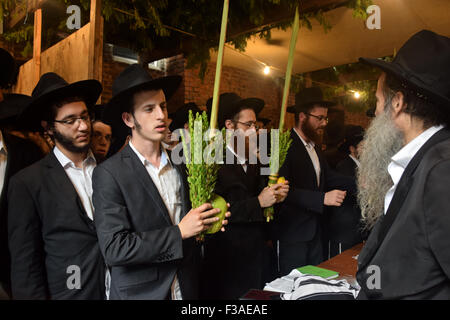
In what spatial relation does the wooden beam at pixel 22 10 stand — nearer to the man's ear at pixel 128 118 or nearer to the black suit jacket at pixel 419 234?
the man's ear at pixel 128 118

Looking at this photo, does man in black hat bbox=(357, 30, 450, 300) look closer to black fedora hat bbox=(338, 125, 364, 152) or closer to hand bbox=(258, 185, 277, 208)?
hand bbox=(258, 185, 277, 208)

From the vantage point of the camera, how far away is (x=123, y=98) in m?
1.91

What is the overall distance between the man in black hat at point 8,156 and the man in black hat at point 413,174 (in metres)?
1.70

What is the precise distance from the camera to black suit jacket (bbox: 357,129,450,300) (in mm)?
1047

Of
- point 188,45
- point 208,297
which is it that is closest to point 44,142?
point 208,297

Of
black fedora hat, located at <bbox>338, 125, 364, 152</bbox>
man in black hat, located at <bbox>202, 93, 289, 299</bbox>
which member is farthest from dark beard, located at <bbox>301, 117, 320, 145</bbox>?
black fedora hat, located at <bbox>338, 125, 364, 152</bbox>

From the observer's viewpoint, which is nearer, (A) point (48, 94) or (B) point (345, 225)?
(A) point (48, 94)

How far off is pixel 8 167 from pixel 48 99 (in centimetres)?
48

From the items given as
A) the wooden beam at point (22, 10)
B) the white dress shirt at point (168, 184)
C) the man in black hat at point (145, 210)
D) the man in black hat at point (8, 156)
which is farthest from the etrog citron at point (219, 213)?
the wooden beam at point (22, 10)

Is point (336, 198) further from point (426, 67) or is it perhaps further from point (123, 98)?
point (123, 98)

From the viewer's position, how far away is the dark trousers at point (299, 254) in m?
3.05

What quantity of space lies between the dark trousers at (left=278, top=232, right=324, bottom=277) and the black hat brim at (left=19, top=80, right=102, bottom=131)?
2.11 meters

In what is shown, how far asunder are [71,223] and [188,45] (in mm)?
4080

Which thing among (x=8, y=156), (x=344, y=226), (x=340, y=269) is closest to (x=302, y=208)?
(x=344, y=226)
